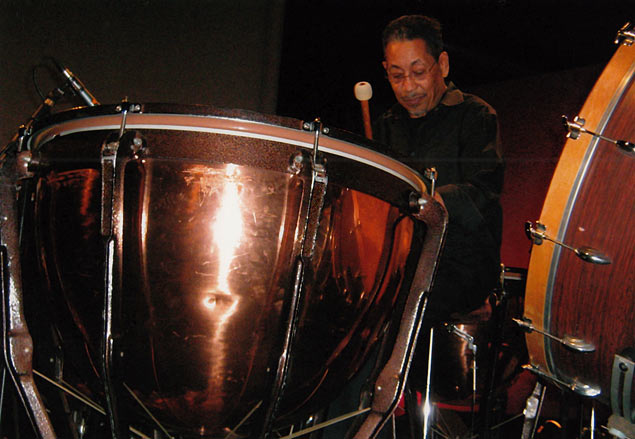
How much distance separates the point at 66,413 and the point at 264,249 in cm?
51

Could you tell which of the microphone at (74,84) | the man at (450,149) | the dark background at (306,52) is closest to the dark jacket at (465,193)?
the man at (450,149)

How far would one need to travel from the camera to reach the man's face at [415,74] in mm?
1249

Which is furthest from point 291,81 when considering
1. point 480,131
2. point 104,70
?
point 480,131

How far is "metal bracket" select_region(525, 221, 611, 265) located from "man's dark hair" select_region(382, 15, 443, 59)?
2.30ft

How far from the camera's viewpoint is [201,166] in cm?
51

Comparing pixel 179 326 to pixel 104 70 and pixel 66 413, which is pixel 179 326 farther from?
pixel 104 70

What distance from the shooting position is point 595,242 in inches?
26.0

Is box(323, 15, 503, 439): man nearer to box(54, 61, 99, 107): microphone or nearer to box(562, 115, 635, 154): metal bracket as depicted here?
box(562, 115, 635, 154): metal bracket

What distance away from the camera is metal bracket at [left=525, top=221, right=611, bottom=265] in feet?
2.10

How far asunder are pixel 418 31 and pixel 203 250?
38.0 inches

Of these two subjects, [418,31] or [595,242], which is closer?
[595,242]

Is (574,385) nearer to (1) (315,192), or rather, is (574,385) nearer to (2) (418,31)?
(1) (315,192)

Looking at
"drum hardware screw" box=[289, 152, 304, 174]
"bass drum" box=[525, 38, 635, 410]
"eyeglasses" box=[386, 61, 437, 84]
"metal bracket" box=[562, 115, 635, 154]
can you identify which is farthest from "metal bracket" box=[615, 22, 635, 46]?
"eyeglasses" box=[386, 61, 437, 84]

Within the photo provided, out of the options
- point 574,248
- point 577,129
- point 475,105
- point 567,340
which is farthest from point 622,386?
point 475,105
